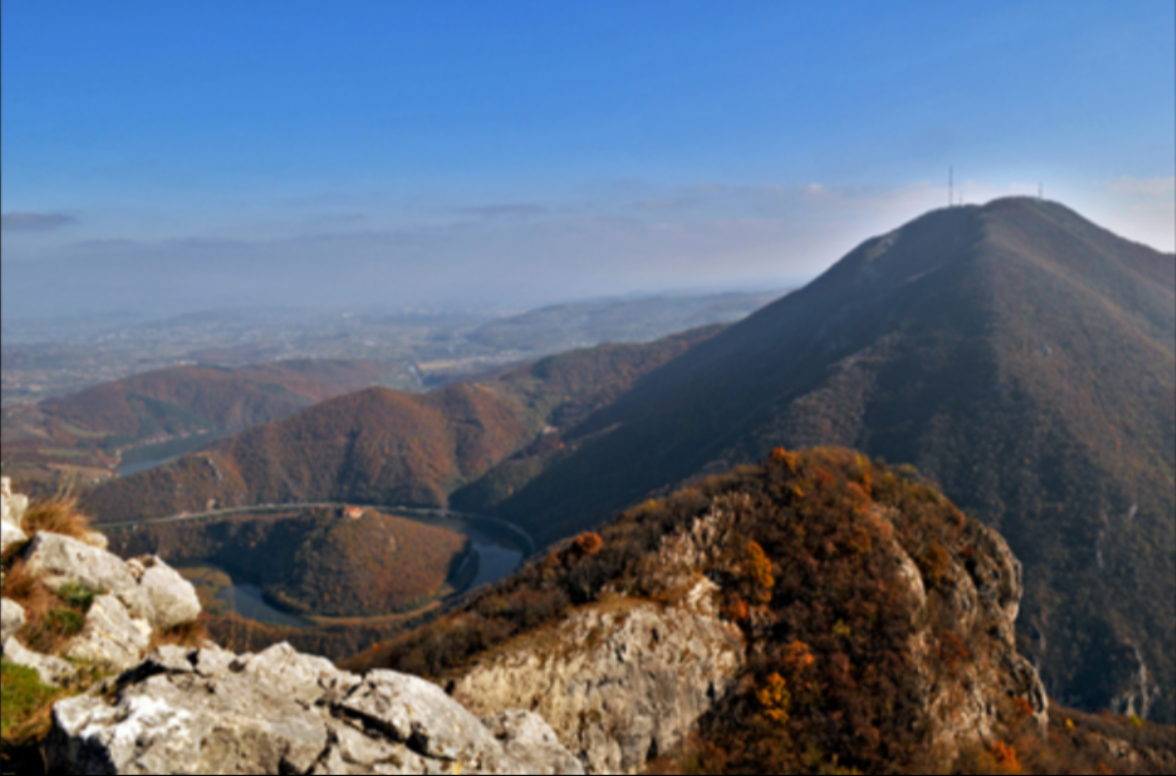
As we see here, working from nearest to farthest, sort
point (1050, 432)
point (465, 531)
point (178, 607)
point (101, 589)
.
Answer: point (101, 589)
point (178, 607)
point (1050, 432)
point (465, 531)

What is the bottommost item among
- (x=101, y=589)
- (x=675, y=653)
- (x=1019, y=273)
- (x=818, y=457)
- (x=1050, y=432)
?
(x=1050, y=432)

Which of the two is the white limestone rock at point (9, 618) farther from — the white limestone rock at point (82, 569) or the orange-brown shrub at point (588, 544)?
the orange-brown shrub at point (588, 544)

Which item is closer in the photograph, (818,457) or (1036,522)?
(818,457)

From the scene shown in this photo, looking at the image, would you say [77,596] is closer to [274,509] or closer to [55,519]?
[55,519]

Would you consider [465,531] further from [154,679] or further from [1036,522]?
[154,679]

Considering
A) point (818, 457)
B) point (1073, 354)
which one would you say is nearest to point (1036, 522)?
point (1073, 354)

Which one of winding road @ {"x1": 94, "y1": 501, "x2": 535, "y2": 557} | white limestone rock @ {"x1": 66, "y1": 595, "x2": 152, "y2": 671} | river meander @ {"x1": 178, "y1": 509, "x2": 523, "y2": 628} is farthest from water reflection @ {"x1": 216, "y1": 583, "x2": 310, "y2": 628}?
white limestone rock @ {"x1": 66, "y1": 595, "x2": 152, "y2": 671}

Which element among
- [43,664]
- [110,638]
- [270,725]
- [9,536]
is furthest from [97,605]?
[270,725]
